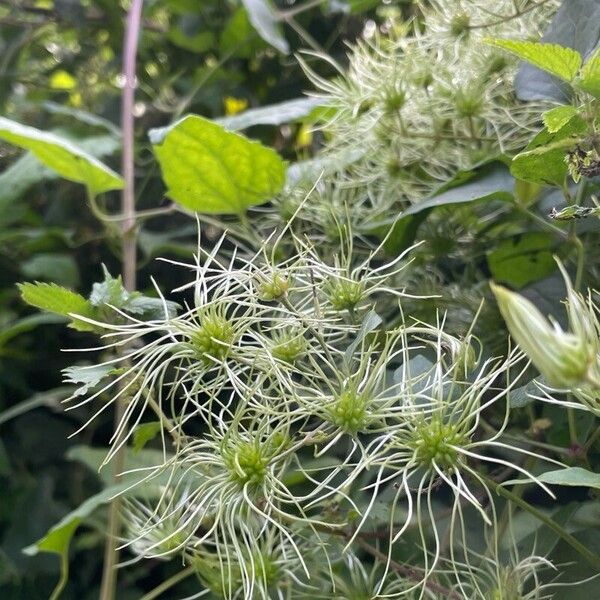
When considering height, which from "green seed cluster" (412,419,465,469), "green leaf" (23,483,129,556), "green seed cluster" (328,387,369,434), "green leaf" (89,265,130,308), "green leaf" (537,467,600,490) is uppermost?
"green leaf" (89,265,130,308)

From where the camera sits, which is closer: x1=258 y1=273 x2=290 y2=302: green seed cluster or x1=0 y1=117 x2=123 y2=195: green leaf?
x1=258 y1=273 x2=290 y2=302: green seed cluster

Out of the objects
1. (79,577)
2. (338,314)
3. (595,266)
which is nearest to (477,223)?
(595,266)

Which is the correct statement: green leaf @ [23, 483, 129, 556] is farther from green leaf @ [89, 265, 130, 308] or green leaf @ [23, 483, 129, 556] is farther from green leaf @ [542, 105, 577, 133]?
green leaf @ [542, 105, 577, 133]

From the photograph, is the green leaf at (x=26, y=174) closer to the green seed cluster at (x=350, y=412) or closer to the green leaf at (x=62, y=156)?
the green leaf at (x=62, y=156)

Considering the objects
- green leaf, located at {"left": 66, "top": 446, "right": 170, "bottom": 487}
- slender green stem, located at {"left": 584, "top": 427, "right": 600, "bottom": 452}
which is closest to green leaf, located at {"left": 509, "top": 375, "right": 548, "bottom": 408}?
slender green stem, located at {"left": 584, "top": 427, "right": 600, "bottom": 452}

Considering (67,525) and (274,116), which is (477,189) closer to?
(274,116)

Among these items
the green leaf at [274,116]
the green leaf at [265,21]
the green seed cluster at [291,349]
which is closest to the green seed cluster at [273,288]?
the green seed cluster at [291,349]

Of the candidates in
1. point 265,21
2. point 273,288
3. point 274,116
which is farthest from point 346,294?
point 265,21
